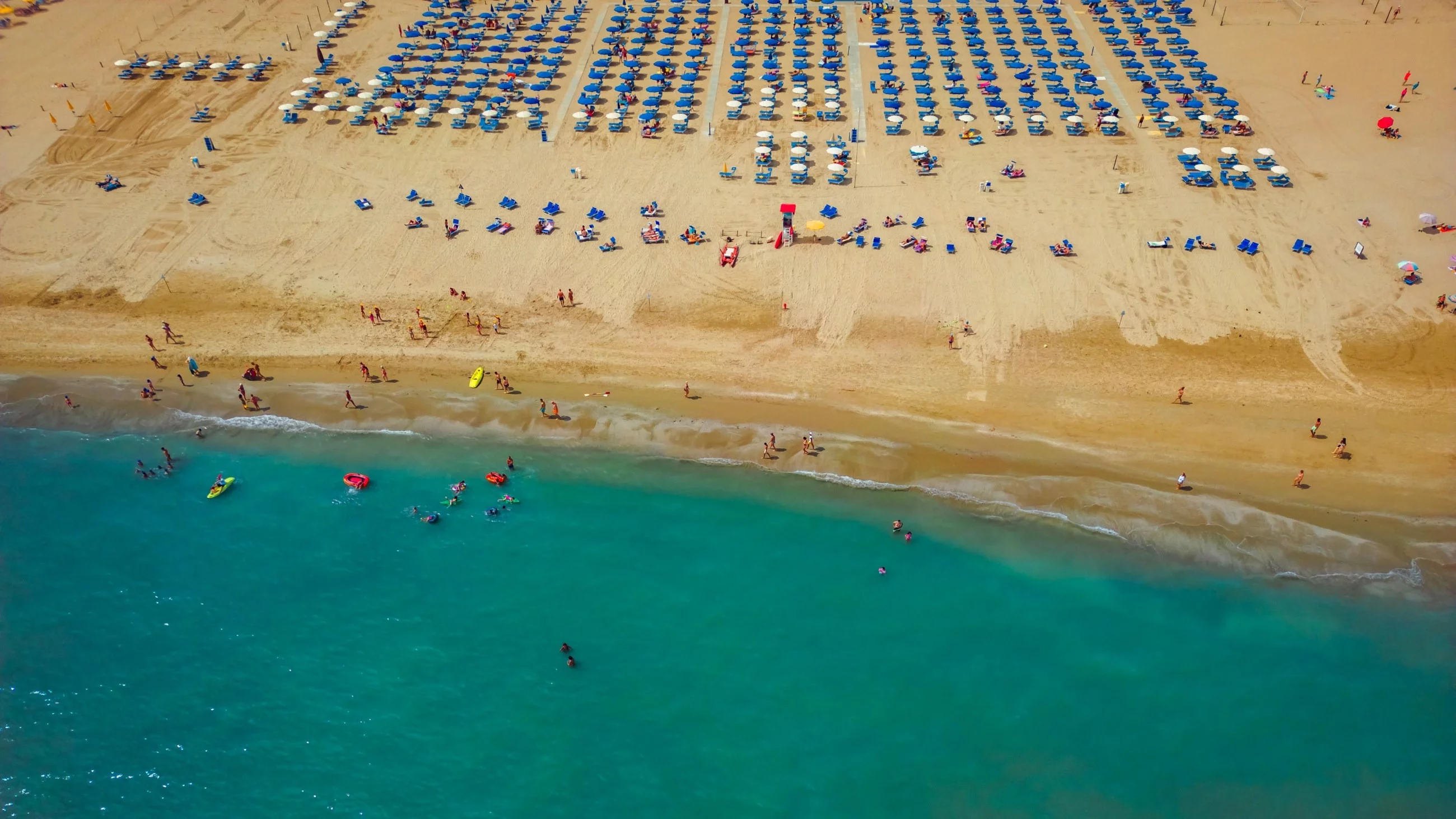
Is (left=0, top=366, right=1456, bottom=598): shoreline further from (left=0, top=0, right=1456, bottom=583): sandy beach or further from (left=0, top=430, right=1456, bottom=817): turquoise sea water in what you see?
(left=0, top=430, right=1456, bottom=817): turquoise sea water

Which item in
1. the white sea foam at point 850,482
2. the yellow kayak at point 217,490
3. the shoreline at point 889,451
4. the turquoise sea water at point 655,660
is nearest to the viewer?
the turquoise sea water at point 655,660

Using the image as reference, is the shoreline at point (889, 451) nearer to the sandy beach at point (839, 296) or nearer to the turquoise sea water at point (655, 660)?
the sandy beach at point (839, 296)

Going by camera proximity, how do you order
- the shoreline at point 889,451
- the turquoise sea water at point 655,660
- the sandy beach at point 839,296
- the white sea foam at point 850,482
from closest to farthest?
1. the turquoise sea water at point 655,660
2. the shoreline at point 889,451
3. the white sea foam at point 850,482
4. the sandy beach at point 839,296

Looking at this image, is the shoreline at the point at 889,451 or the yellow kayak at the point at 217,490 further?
the yellow kayak at the point at 217,490

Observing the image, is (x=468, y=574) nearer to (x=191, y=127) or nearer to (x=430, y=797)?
(x=430, y=797)

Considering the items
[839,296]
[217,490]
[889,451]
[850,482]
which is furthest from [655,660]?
[839,296]

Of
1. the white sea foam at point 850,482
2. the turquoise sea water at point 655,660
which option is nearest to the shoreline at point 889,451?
the white sea foam at point 850,482

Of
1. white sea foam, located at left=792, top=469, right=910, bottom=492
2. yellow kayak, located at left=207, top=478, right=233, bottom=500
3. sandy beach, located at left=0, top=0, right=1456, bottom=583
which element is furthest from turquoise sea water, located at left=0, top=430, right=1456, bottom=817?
sandy beach, located at left=0, top=0, right=1456, bottom=583
